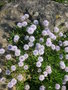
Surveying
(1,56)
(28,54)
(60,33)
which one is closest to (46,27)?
(60,33)

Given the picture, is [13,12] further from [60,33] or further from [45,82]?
[45,82]

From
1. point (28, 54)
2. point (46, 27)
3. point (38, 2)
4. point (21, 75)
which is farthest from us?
point (38, 2)

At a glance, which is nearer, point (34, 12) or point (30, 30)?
point (30, 30)

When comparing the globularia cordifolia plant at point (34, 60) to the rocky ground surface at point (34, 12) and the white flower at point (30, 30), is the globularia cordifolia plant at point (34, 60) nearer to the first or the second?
the white flower at point (30, 30)

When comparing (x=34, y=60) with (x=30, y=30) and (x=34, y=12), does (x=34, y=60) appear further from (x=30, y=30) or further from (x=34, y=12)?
(x=34, y=12)

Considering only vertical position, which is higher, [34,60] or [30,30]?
[30,30]

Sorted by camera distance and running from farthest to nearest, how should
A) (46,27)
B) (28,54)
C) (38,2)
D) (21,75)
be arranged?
(38,2)
(46,27)
(28,54)
(21,75)

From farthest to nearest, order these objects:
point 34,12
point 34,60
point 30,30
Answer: point 34,12
point 30,30
point 34,60

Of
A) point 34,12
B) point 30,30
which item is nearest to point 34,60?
point 30,30
